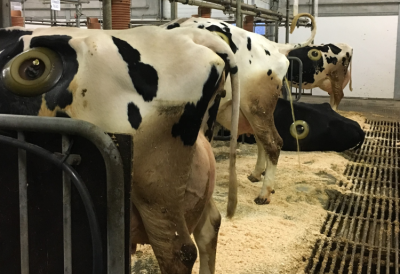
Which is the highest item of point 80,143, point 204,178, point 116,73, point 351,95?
point 116,73

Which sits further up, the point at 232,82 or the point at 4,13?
the point at 4,13

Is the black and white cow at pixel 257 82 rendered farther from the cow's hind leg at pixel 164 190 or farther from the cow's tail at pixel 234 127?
the cow's hind leg at pixel 164 190

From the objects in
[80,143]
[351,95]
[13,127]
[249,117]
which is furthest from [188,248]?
[351,95]

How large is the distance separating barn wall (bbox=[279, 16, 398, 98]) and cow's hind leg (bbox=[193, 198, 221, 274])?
11057 millimetres

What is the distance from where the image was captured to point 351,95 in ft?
40.8

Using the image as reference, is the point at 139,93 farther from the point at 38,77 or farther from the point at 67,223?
the point at 67,223

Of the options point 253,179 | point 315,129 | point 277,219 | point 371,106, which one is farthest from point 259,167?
point 371,106

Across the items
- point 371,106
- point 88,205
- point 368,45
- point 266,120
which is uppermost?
point 368,45

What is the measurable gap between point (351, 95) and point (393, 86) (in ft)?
4.02

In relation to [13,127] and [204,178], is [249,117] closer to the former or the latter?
[204,178]

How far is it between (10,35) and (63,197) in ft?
2.72

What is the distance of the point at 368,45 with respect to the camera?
1231 cm

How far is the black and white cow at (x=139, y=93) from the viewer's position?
1390mm

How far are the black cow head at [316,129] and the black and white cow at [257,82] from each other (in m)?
1.81
